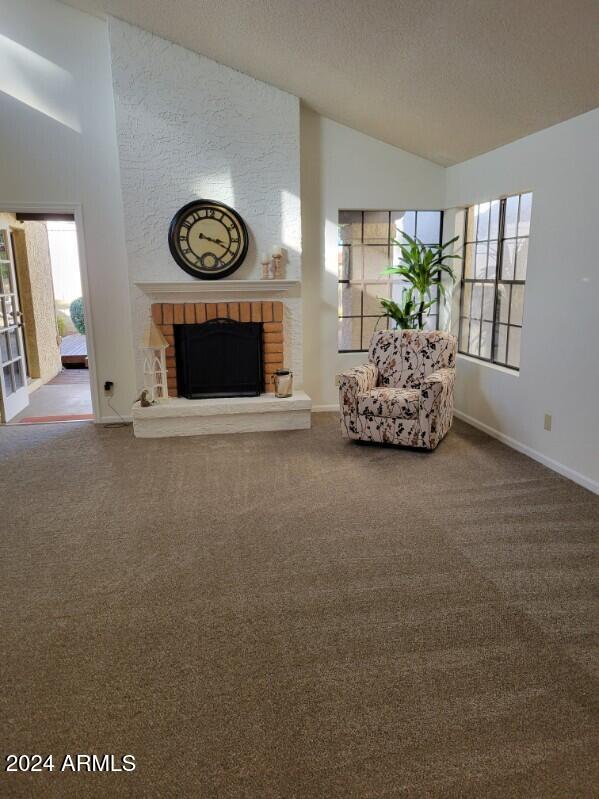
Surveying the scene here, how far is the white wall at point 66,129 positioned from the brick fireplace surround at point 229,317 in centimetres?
45

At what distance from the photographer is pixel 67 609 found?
7.95ft

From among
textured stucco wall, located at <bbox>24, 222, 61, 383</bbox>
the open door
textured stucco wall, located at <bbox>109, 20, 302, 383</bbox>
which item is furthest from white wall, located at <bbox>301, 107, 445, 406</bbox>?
textured stucco wall, located at <bbox>24, 222, 61, 383</bbox>

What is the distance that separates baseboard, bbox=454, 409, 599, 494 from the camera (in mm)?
3618

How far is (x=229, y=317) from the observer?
202 inches

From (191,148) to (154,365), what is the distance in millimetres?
1847

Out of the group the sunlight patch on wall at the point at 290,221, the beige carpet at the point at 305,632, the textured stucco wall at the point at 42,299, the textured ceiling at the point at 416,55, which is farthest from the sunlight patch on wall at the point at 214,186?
the textured stucco wall at the point at 42,299

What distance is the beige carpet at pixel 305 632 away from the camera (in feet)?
5.45

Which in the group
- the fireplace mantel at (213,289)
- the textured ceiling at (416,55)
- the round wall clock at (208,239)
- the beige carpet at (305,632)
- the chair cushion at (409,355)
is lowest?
the beige carpet at (305,632)

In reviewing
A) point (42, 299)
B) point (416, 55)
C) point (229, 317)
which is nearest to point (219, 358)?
point (229, 317)

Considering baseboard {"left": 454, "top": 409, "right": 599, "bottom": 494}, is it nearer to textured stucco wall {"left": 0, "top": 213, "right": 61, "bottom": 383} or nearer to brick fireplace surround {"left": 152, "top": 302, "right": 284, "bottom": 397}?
brick fireplace surround {"left": 152, "top": 302, "right": 284, "bottom": 397}

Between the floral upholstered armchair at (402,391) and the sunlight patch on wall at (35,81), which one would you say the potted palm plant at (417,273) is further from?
the sunlight patch on wall at (35,81)

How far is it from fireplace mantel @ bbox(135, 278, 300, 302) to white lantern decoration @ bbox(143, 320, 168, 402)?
280mm

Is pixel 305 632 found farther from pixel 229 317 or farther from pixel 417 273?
pixel 417 273

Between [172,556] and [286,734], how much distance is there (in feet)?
4.16
